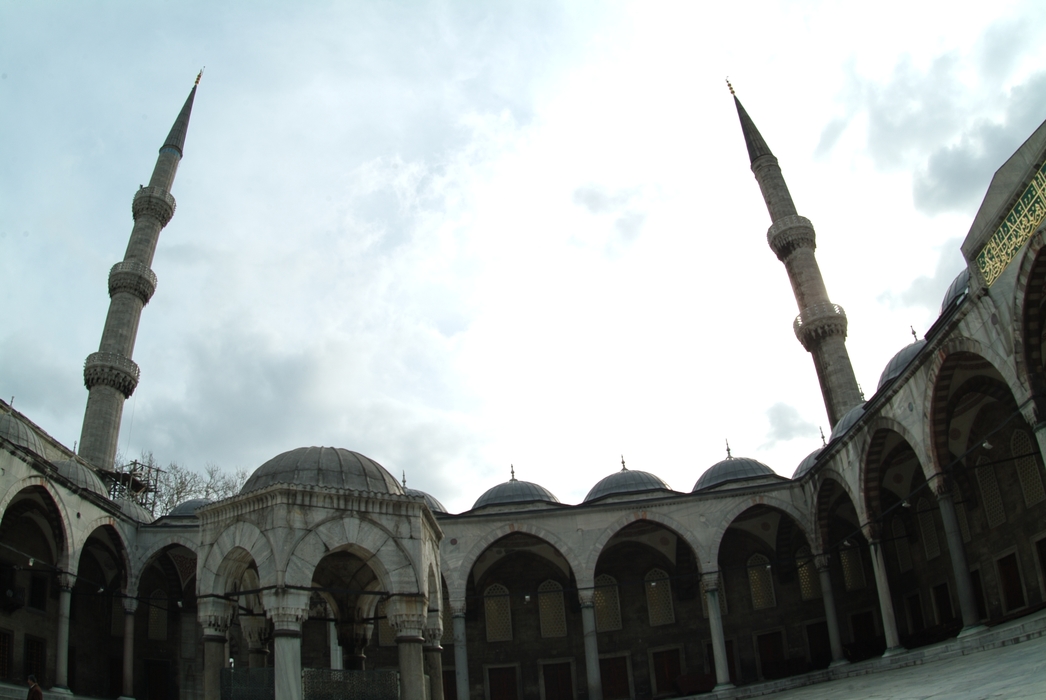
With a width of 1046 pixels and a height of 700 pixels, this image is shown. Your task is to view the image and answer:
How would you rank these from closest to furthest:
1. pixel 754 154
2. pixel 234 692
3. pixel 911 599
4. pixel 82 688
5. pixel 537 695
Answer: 1. pixel 234 692
2. pixel 82 688
3. pixel 911 599
4. pixel 537 695
5. pixel 754 154

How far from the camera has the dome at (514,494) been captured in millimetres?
24562

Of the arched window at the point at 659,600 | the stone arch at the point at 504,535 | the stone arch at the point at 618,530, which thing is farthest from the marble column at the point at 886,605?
the arched window at the point at 659,600

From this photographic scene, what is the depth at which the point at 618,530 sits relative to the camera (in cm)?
2028

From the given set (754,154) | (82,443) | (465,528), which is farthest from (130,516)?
(754,154)

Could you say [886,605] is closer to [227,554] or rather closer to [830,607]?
[830,607]

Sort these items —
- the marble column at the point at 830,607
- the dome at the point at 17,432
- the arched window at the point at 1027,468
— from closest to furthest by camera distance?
the arched window at the point at 1027,468, the dome at the point at 17,432, the marble column at the point at 830,607

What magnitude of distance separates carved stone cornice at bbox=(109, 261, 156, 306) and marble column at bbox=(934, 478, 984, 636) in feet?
81.9

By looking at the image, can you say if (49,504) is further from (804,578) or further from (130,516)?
(804,578)

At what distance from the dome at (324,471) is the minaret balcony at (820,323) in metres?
20.0

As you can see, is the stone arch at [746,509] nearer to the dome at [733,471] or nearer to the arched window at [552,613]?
the dome at [733,471]

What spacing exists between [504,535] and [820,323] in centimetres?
1250

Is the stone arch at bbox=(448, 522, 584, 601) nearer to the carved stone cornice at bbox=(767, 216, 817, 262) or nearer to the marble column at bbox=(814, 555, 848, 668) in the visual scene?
the marble column at bbox=(814, 555, 848, 668)

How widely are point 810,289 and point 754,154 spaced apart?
688cm

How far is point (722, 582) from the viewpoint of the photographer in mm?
23062
